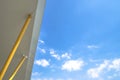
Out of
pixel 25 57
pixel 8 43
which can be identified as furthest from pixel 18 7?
pixel 25 57

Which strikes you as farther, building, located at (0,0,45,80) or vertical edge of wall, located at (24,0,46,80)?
vertical edge of wall, located at (24,0,46,80)

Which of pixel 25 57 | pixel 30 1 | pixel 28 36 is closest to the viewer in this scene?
pixel 30 1

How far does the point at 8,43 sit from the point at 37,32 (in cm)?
172

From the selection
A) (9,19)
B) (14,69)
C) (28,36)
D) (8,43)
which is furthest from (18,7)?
(14,69)

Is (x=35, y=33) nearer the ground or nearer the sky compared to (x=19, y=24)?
nearer the sky

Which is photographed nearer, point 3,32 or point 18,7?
point 18,7

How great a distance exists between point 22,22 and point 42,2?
1325mm

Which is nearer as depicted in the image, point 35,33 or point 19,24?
point 19,24

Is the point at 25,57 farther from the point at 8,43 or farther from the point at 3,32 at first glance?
the point at 3,32

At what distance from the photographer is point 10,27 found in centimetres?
803

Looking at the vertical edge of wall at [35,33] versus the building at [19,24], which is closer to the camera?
the building at [19,24]

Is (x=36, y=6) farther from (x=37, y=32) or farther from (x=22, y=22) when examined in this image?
(x=37, y=32)

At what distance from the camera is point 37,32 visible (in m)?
8.73

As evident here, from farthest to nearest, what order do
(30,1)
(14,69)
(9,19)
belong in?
1. (14,69)
2. (9,19)
3. (30,1)
